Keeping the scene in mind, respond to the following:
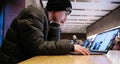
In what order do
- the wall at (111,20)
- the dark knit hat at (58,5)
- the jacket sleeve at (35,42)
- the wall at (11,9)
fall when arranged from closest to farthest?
1. the jacket sleeve at (35,42)
2. the dark knit hat at (58,5)
3. the wall at (11,9)
4. the wall at (111,20)

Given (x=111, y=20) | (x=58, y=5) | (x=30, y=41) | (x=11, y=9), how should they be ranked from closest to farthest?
(x=30, y=41) < (x=58, y=5) < (x=11, y=9) < (x=111, y=20)

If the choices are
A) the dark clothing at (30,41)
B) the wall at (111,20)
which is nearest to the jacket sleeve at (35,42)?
the dark clothing at (30,41)

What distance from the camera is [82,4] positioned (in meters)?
8.49

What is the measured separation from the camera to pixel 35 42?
121cm

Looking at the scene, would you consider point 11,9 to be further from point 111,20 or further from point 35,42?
point 111,20

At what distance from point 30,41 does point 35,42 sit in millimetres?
29

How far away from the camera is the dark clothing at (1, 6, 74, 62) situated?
122cm

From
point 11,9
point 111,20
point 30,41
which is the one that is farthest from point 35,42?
point 111,20

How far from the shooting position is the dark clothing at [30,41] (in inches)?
48.0

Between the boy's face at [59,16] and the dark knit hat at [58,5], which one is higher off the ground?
the dark knit hat at [58,5]

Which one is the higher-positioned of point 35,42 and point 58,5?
point 58,5

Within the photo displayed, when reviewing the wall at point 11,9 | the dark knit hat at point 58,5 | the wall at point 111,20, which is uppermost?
the dark knit hat at point 58,5

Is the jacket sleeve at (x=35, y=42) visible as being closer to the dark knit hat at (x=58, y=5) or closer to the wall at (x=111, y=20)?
the dark knit hat at (x=58, y=5)

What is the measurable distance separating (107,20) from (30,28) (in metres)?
9.88
